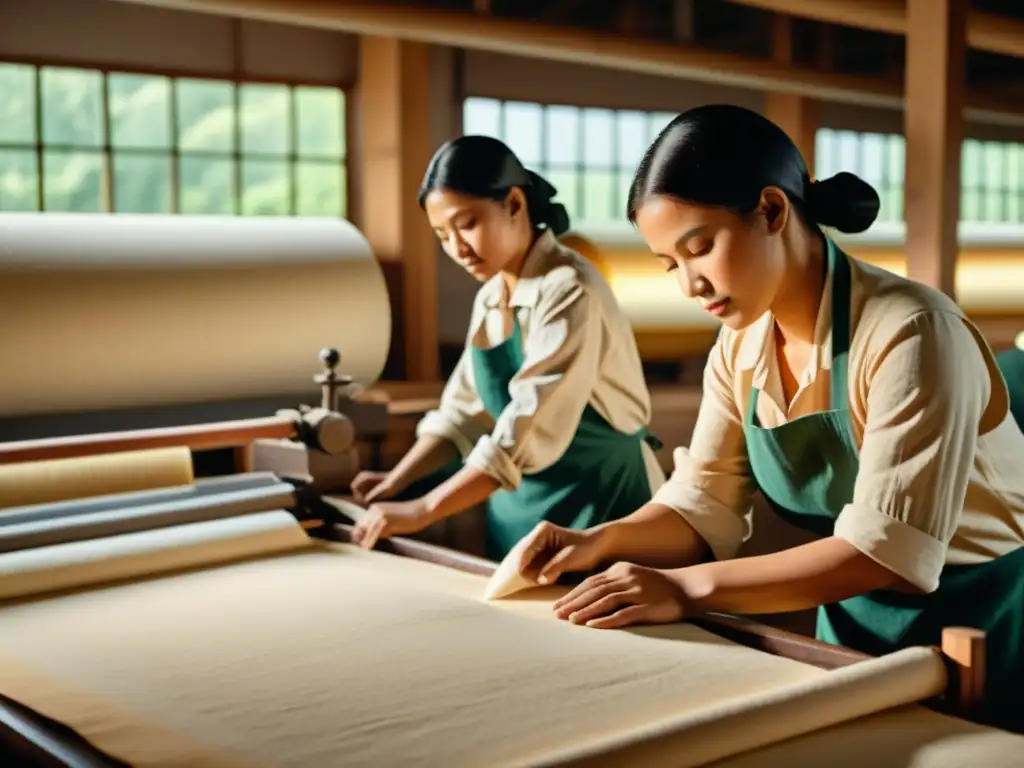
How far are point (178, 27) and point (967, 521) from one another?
3.73 metres

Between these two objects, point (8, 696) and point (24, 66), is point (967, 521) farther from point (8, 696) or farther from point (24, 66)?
point (24, 66)

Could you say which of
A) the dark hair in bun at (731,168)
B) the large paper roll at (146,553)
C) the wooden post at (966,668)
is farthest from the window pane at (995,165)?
the wooden post at (966,668)

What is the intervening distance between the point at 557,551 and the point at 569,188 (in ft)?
14.7

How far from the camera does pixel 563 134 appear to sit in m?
6.17

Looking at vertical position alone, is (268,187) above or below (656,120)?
below

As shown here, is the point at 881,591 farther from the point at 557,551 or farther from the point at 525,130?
the point at 525,130

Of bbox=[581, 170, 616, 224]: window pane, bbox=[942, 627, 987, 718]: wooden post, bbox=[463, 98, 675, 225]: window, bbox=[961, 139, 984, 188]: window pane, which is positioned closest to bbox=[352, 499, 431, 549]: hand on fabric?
bbox=[942, 627, 987, 718]: wooden post

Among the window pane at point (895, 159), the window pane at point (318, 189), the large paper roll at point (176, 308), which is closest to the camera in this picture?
the large paper roll at point (176, 308)

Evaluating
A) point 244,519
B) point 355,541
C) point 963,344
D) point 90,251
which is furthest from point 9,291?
point 963,344

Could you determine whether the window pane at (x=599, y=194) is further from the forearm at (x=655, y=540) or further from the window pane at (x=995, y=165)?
the forearm at (x=655, y=540)

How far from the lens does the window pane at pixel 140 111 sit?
4578 millimetres

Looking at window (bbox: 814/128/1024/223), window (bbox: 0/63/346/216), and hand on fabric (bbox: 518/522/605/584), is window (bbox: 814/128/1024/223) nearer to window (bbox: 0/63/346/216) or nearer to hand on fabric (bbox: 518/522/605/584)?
window (bbox: 0/63/346/216)

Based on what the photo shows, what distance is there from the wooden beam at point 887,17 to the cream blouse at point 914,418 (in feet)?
6.29

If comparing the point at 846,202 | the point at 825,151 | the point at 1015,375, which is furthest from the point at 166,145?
the point at 825,151
